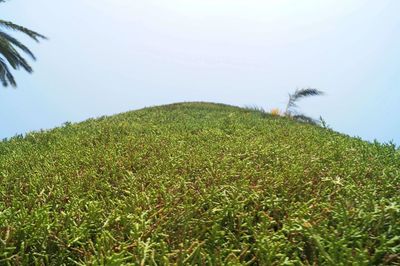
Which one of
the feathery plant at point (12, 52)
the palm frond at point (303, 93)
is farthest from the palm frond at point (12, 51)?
the palm frond at point (303, 93)

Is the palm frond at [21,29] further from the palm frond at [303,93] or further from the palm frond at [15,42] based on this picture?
the palm frond at [303,93]

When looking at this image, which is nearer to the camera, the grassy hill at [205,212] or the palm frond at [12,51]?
the grassy hill at [205,212]

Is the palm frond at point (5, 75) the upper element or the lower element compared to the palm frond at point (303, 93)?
lower

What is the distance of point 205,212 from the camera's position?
2.60 m

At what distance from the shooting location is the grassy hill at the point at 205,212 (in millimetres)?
2119

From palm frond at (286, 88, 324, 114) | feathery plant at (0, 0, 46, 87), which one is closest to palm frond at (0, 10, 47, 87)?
feathery plant at (0, 0, 46, 87)

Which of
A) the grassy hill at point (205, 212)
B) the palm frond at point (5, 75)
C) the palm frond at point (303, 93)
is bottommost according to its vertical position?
Answer: the grassy hill at point (205, 212)

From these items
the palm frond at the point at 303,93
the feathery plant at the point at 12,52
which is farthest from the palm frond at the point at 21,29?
the palm frond at the point at 303,93

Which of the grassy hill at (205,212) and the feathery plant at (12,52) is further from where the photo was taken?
the feathery plant at (12,52)

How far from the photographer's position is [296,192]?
3068mm

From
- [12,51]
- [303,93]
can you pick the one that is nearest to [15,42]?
[12,51]

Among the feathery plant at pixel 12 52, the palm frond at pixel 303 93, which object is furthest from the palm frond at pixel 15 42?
the palm frond at pixel 303 93

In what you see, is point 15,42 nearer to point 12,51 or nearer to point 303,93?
point 12,51

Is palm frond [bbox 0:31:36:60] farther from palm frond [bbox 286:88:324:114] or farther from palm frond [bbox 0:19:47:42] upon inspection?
palm frond [bbox 286:88:324:114]
